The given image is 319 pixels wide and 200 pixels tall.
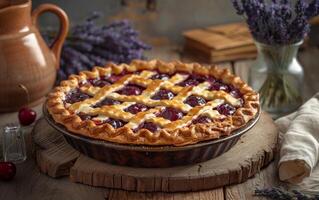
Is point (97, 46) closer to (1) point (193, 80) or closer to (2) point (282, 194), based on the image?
(1) point (193, 80)

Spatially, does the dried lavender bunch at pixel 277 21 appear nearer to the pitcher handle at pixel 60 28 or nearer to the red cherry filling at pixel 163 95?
the red cherry filling at pixel 163 95

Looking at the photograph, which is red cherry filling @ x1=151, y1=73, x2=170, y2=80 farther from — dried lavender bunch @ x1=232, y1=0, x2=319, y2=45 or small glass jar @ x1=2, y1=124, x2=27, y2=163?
small glass jar @ x1=2, y1=124, x2=27, y2=163

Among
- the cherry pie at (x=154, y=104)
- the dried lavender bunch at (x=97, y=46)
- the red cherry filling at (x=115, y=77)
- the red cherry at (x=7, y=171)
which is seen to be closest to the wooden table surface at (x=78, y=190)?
the red cherry at (x=7, y=171)

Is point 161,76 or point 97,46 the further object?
point 97,46

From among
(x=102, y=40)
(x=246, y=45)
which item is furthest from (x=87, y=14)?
(x=246, y=45)

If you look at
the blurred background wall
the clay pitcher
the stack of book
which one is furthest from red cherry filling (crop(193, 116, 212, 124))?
the blurred background wall

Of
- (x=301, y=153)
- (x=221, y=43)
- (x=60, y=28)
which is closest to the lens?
(x=301, y=153)

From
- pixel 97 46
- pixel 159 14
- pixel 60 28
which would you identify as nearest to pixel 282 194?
pixel 60 28

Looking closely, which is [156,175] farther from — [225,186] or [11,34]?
[11,34]
